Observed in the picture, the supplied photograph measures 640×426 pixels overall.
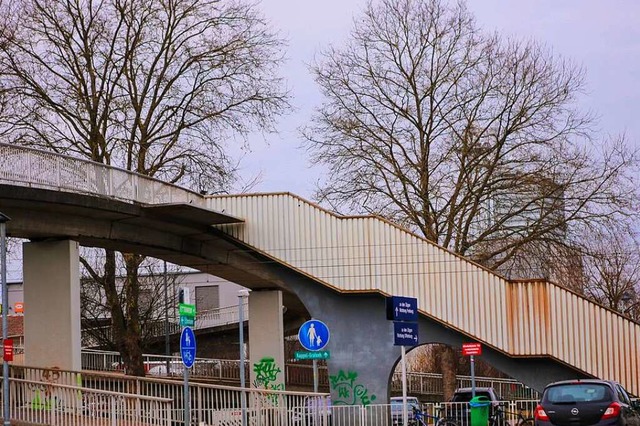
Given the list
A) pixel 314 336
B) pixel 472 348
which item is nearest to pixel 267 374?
pixel 472 348

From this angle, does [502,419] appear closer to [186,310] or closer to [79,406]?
[79,406]

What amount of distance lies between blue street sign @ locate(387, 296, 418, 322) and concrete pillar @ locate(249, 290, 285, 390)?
19.9 metres

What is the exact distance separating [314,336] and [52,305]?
30.4ft

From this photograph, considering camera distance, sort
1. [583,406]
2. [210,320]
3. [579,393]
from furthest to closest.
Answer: [210,320]
[579,393]
[583,406]

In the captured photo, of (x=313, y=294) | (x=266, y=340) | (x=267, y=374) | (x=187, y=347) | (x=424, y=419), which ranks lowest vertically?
(x=424, y=419)

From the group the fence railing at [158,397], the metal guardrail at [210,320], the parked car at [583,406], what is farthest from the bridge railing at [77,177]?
the metal guardrail at [210,320]

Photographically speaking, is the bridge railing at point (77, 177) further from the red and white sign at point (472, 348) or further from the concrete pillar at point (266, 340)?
the red and white sign at point (472, 348)

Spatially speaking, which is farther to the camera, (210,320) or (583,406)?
(210,320)

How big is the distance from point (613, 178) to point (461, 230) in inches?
255

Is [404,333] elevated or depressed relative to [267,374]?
elevated

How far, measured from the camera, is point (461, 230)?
45531 mm

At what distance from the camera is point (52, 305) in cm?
3148

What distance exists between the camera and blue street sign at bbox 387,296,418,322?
2105cm

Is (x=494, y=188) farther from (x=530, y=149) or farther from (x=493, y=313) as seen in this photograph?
(x=493, y=313)
